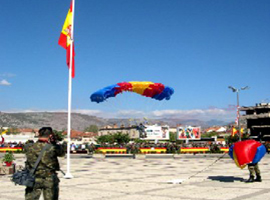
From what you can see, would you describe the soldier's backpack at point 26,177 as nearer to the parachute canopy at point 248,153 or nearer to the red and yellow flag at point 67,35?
the parachute canopy at point 248,153

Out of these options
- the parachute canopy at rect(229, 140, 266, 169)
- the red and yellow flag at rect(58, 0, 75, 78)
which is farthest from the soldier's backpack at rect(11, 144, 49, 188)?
the red and yellow flag at rect(58, 0, 75, 78)

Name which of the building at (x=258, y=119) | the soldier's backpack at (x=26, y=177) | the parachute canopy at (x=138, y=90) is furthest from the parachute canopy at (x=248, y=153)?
the building at (x=258, y=119)

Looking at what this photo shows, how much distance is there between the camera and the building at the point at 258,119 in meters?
101

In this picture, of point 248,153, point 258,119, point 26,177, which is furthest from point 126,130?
point 26,177

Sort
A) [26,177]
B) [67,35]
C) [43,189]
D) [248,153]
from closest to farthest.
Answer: [26,177], [43,189], [248,153], [67,35]

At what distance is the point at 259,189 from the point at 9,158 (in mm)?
11030

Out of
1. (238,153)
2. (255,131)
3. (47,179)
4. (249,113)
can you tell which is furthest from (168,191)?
(249,113)

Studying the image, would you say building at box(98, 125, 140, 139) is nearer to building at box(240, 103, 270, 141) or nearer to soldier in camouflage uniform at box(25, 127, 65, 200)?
building at box(240, 103, 270, 141)

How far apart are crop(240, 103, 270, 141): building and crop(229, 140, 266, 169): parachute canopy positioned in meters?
87.7

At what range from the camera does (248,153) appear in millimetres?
14031

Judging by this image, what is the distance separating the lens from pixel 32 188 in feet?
21.3

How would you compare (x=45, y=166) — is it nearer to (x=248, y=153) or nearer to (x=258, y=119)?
(x=248, y=153)

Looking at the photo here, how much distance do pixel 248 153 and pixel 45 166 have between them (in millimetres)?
9356

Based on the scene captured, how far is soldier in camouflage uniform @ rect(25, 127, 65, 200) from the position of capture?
6.49m
